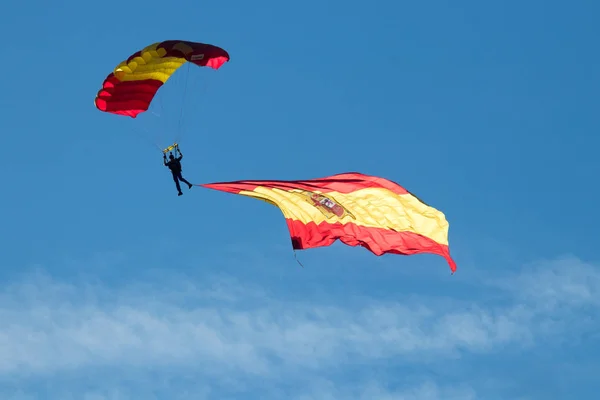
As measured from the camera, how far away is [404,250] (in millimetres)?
→ 42844

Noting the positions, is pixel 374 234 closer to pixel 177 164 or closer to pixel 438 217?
pixel 438 217

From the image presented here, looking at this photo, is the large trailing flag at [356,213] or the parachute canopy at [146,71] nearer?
the parachute canopy at [146,71]

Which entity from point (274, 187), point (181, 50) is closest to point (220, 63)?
point (181, 50)

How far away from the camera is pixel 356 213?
144 ft

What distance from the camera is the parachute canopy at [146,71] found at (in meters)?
42.3

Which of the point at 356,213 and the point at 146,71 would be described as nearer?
the point at 146,71

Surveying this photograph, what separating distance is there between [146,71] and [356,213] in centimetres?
724

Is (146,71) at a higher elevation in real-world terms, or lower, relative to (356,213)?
higher

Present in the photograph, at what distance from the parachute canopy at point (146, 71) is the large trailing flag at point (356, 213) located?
3302 mm

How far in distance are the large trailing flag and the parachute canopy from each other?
330cm

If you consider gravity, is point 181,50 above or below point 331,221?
above

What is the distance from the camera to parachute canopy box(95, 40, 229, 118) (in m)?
42.3

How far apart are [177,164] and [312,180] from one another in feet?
13.6

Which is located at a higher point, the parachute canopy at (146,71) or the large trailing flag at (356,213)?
the parachute canopy at (146,71)
